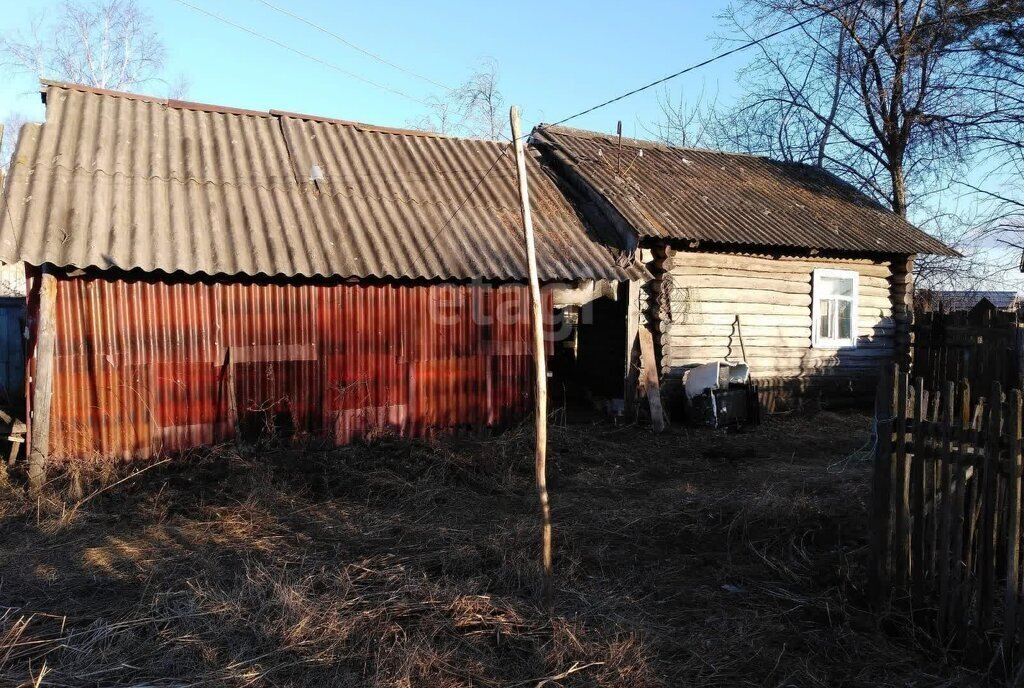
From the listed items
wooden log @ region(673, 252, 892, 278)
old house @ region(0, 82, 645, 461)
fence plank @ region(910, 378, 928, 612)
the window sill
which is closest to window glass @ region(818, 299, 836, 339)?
the window sill

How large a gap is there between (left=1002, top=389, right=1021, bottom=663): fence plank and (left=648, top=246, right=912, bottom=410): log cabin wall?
800 cm

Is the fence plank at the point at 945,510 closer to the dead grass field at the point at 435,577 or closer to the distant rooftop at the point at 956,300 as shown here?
the dead grass field at the point at 435,577

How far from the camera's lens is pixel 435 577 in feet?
15.9

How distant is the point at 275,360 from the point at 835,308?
10322 millimetres

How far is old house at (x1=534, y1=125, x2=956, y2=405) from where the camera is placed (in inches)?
461

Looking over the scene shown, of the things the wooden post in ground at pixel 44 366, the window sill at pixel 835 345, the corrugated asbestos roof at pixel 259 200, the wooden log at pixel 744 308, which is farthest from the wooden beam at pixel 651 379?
the wooden post in ground at pixel 44 366

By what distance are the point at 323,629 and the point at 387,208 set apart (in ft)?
23.6

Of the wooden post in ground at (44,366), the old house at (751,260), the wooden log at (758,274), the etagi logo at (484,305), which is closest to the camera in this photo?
the wooden post in ground at (44,366)

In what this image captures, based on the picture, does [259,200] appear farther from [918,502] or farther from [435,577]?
[918,502]

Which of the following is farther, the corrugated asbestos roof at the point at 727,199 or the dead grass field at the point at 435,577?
the corrugated asbestos roof at the point at 727,199

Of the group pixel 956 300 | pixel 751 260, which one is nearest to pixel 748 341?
pixel 751 260

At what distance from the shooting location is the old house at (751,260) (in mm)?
11703

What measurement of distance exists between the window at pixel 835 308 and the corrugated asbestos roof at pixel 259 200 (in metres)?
4.86

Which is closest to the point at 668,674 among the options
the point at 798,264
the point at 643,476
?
the point at 643,476
